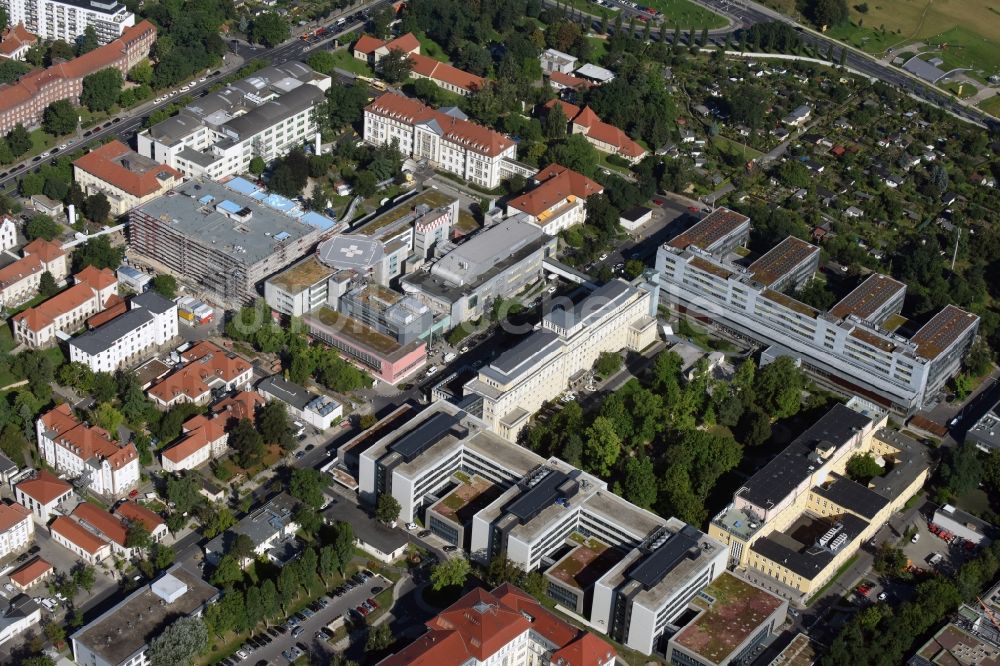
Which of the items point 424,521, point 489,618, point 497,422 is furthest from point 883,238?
point 489,618

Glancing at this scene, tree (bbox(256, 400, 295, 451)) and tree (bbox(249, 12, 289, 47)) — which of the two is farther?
tree (bbox(249, 12, 289, 47))

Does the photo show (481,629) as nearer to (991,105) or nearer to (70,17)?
(70,17)

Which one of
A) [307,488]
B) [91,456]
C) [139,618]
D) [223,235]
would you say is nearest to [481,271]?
[223,235]

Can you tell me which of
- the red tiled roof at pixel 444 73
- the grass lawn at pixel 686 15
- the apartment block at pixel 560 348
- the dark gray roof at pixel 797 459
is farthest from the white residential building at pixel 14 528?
the grass lawn at pixel 686 15

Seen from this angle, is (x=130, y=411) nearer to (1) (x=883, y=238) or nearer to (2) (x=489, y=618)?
(2) (x=489, y=618)

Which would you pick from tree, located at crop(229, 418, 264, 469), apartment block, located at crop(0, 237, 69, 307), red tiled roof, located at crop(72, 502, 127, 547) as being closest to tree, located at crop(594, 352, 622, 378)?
tree, located at crop(229, 418, 264, 469)

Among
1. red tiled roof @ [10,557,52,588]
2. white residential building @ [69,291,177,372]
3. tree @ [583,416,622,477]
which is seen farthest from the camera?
white residential building @ [69,291,177,372]

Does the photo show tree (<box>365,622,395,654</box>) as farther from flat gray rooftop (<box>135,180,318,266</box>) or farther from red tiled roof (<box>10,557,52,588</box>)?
flat gray rooftop (<box>135,180,318,266</box>)

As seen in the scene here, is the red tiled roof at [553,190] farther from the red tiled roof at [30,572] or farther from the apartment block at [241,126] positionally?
the red tiled roof at [30,572]
